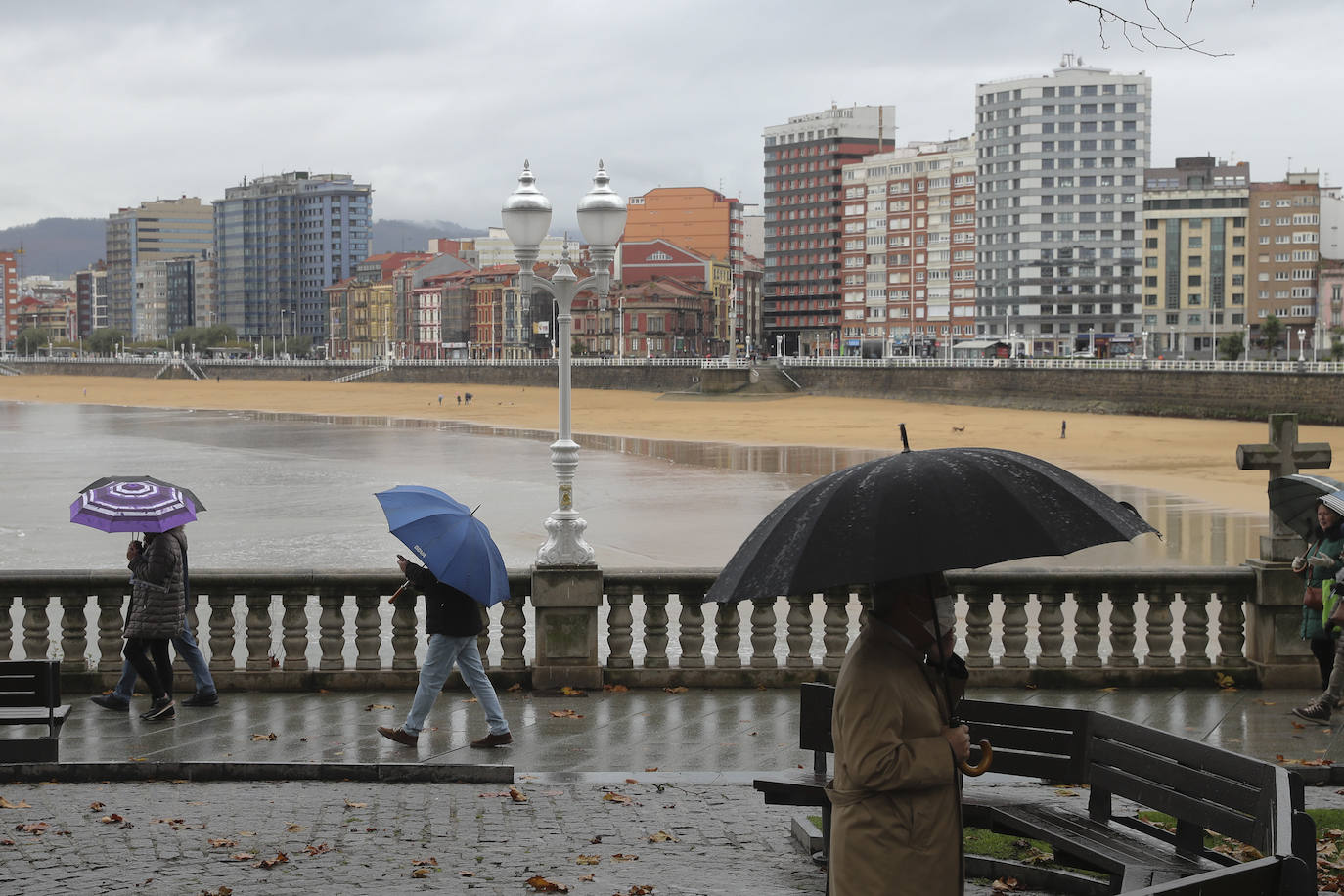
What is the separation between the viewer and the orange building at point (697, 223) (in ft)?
547

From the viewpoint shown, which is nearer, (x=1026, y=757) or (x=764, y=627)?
(x=1026, y=757)

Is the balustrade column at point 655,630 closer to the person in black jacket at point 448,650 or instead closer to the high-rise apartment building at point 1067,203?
the person in black jacket at point 448,650

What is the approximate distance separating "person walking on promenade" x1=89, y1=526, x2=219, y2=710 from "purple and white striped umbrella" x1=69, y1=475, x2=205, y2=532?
0.11 metres

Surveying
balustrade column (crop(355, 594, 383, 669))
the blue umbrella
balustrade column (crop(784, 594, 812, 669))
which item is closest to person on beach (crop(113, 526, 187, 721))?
balustrade column (crop(355, 594, 383, 669))

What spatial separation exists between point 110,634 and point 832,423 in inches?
2332

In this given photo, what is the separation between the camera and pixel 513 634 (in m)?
10.0

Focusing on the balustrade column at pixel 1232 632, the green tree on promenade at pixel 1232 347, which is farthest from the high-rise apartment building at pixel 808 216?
the balustrade column at pixel 1232 632

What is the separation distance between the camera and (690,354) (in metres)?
142

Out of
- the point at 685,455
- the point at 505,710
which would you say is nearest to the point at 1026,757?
the point at 505,710

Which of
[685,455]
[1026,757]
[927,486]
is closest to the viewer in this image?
[927,486]

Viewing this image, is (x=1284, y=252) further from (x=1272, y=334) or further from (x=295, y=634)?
(x=295, y=634)

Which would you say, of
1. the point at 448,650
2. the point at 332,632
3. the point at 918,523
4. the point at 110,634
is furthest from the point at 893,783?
the point at 110,634

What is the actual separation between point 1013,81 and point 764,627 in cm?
13448

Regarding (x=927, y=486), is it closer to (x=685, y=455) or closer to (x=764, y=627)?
(x=764, y=627)
